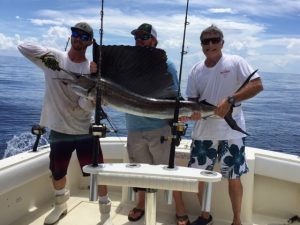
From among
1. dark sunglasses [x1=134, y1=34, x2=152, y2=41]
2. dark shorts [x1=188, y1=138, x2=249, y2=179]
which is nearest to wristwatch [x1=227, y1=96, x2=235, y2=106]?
dark shorts [x1=188, y1=138, x2=249, y2=179]

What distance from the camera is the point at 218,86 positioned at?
2.60 metres

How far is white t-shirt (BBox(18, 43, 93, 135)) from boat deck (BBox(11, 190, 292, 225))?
0.68 m

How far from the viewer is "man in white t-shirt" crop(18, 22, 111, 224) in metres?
2.63

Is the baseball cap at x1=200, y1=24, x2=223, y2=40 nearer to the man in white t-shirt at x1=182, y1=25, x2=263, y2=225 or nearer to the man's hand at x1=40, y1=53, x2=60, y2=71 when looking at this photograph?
the man in white t-shirt at x1=182, y1=25, x2=263, y2=225

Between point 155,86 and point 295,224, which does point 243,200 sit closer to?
point 295,224

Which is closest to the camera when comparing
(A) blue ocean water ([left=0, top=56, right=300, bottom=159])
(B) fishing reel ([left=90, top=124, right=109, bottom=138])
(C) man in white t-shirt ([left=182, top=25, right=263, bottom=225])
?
(B) fishing reel ([left=90, top=124, right=109, bottom=138])

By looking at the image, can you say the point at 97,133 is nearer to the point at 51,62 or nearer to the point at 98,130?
the point at 98,130

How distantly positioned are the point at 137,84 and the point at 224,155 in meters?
0.75

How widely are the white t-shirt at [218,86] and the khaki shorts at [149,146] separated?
256mm

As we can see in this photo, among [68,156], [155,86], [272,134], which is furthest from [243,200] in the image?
[272,134]

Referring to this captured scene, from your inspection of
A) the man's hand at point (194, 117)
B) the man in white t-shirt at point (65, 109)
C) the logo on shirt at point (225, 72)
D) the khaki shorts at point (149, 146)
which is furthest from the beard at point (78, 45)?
the logo on shirt at point (225, 72)

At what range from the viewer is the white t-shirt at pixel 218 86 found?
2.56 metres

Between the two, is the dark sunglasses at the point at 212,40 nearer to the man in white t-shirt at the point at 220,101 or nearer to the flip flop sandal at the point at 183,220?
the man in white t-shirt at the point at 220,101

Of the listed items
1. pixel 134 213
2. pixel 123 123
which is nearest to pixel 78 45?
pixel 134 213
